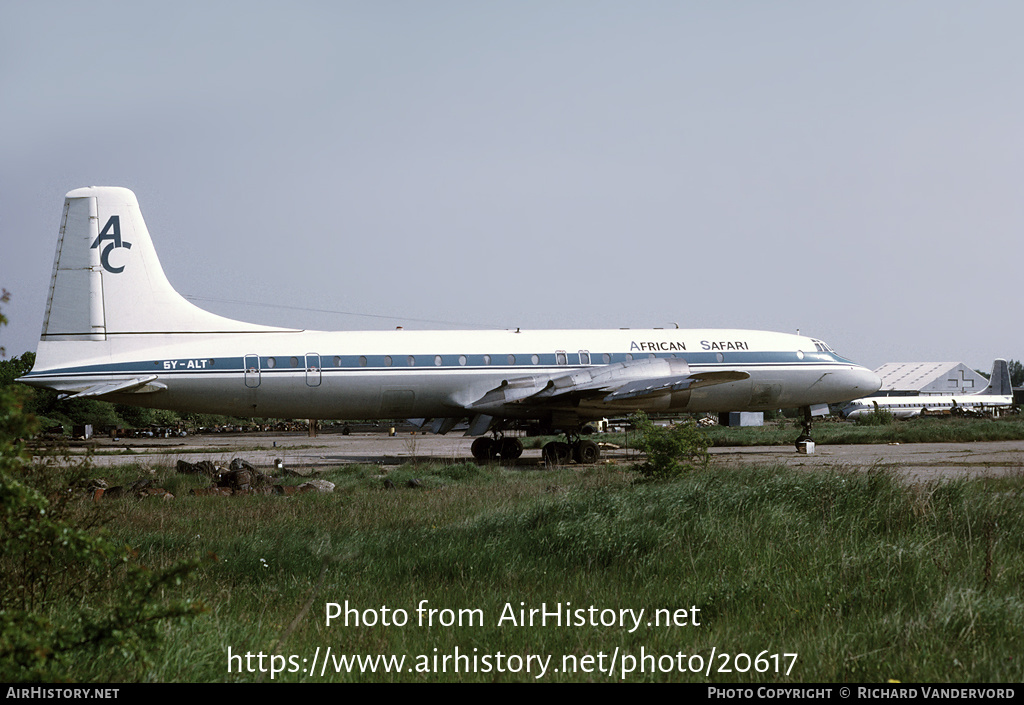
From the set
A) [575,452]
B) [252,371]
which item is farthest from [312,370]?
[575,452]

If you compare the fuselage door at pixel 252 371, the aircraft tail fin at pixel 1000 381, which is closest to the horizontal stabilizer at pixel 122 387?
the fuselage door at pixel 252 371

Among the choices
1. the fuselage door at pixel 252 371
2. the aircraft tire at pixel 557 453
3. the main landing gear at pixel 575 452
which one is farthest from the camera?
the main landing gear at pixel 575 452

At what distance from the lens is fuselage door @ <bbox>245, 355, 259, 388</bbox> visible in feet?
70.7

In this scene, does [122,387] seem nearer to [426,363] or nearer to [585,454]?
[426,363]

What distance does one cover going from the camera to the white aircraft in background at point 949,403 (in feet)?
226

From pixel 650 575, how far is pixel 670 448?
611 centimetres

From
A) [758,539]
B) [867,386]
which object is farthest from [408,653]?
[867,386]

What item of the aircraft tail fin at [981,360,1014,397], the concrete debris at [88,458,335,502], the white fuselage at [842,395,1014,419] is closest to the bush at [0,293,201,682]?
the concrete debris at [88,458,335,502]

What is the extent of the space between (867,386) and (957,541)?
75.1 ft

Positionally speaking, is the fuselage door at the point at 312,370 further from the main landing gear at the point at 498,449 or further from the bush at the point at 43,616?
the bush at the point at 43,616

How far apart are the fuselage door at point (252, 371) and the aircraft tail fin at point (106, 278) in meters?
1.86

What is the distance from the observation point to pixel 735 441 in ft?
108

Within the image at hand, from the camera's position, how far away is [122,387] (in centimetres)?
2027

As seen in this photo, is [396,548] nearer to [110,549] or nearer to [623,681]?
[623,681]
